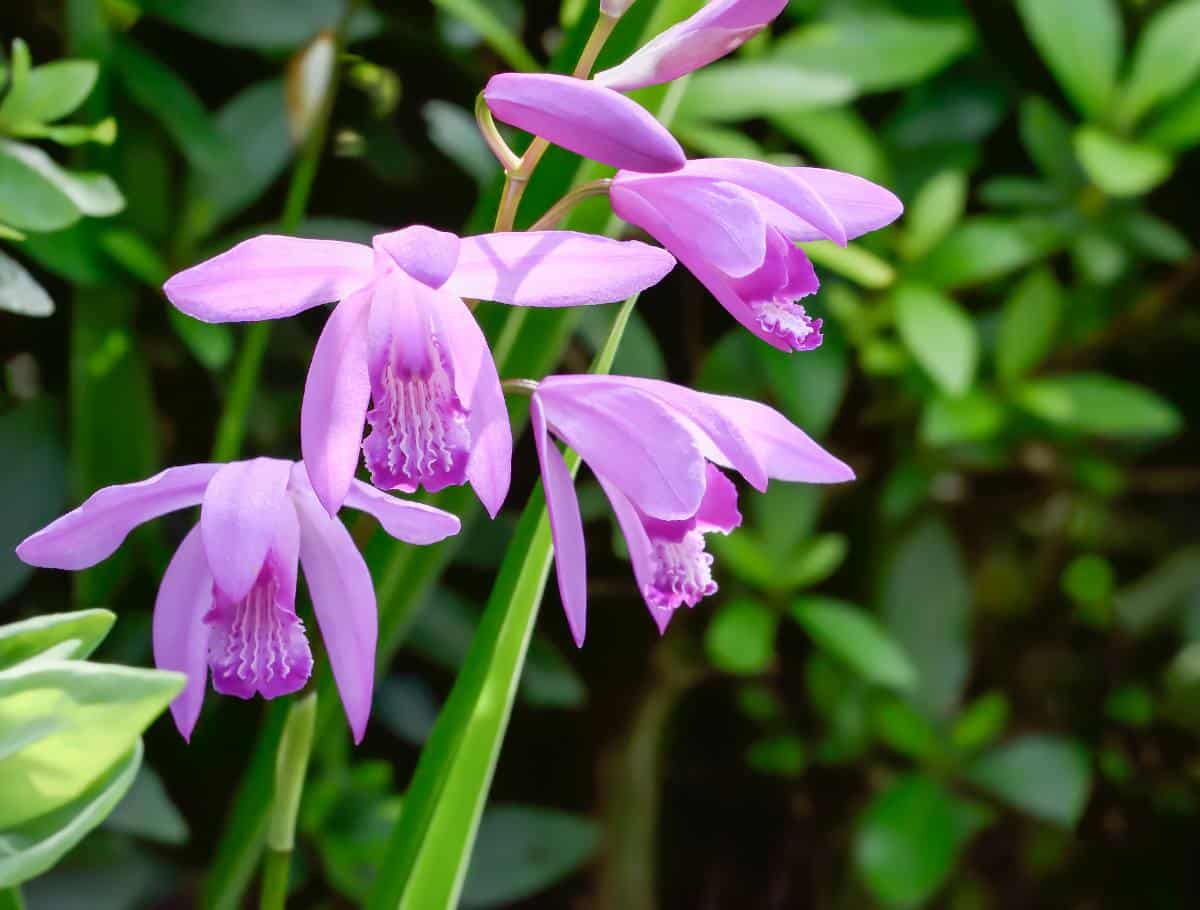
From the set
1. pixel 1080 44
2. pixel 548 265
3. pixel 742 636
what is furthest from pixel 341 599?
pixel 1080 44

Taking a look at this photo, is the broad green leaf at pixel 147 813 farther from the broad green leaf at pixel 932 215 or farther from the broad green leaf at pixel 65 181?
the broad green leaf at pixel 932 215

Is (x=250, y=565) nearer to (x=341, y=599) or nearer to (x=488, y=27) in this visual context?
(x=341, y=599)

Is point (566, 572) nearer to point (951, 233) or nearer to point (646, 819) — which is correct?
point (951, 233)

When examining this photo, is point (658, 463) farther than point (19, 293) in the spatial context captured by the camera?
No

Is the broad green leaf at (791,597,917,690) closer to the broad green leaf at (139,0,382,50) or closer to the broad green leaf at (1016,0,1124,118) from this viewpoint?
the broad green leaf at (1016,0,1124,118)

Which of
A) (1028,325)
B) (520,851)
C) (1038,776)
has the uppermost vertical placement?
(1028,325)

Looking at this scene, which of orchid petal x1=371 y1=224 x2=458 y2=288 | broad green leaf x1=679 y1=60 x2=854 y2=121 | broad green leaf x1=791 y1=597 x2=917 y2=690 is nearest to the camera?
orchid petal x1=371 y1=224 x2=458 y2=288

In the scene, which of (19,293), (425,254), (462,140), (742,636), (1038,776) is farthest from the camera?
(1038,776)

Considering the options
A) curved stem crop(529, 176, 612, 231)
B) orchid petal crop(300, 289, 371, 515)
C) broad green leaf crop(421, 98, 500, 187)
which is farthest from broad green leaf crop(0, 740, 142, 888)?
broad green leaf crop(421, 98, 500, 187)
